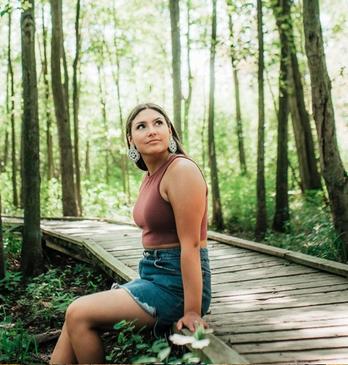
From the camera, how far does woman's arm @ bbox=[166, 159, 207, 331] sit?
10.0 feet

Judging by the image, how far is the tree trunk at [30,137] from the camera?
23.5 ft

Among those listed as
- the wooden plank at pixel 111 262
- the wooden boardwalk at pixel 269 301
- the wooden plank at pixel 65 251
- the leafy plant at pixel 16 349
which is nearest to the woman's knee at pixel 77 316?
the wooden boardwalk at pixel 269 301

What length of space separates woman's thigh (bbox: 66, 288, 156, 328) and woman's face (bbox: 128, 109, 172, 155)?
982 millimetres

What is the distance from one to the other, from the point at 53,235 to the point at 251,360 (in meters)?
7.08

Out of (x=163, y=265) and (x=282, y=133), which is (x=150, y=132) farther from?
(x=282, y=133)

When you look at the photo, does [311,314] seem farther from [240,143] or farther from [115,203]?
[240,143]

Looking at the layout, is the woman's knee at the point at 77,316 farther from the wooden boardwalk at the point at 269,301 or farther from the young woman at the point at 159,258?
the wooden boardwalk at the point at 269,301

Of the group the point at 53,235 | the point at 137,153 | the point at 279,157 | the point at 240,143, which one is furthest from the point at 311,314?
the point at 240,143

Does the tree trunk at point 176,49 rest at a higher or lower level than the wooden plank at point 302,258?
higher

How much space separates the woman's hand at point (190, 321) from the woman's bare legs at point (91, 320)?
0.27 meters

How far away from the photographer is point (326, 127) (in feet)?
21.4

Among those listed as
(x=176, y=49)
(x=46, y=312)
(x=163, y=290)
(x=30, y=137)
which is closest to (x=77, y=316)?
(x=163, y=290)

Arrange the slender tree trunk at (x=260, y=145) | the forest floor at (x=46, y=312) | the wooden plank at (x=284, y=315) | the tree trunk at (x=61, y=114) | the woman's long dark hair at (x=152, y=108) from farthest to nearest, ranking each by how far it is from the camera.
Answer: the tree trunk at (x=61, y=114), the slender tree trunk at (x=260, y=145), the forest floor at (x=46, y=312), the wooden plank at (x=284, y=315), the woman's long dark hair at (x=152, y=108)

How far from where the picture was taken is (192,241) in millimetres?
3076
